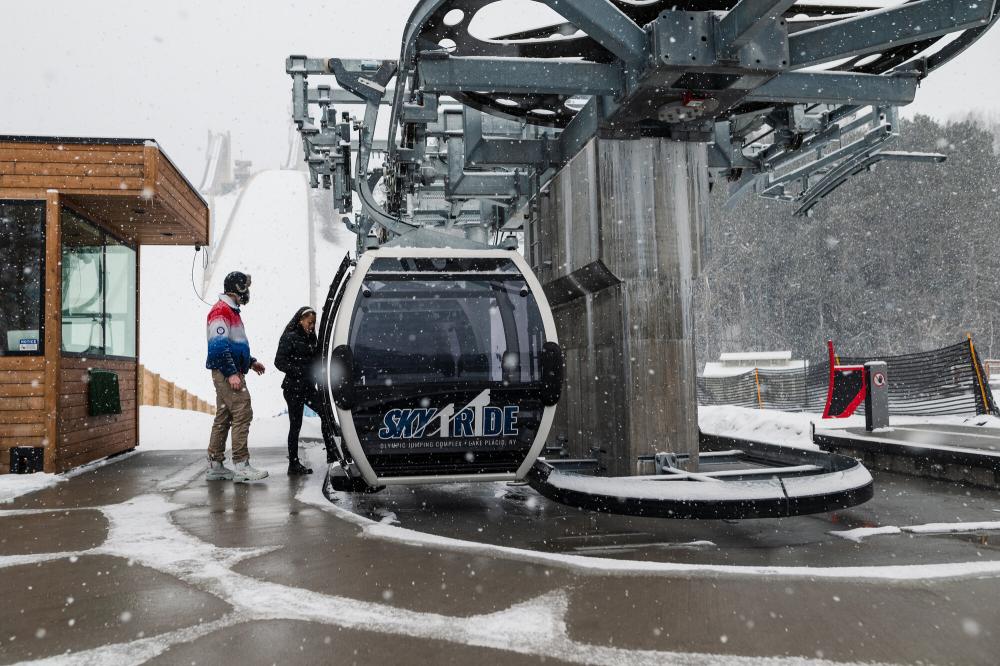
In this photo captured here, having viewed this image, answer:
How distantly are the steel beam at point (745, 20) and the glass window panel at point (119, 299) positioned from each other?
796 centimetres

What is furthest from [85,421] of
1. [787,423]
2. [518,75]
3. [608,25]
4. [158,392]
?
[158,392]

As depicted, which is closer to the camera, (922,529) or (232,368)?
(922,529)

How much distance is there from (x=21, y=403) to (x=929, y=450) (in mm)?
9013

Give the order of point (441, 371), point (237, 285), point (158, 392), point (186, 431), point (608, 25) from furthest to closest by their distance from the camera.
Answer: point (158, 392)
point (186, 431)
point (237, 285)
point (441, 371)
point (608, 25)

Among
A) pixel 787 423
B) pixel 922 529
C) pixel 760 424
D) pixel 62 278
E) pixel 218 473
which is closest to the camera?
pixel 922 529

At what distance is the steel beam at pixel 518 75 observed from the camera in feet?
20.0

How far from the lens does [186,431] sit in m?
14.8

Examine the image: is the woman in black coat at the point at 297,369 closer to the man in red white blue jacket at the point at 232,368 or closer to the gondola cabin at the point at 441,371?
the man in red white blue jacket at the point at 232,368

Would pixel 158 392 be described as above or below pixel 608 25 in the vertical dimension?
below

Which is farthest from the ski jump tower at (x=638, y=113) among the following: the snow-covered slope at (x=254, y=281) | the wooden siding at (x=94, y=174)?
the snow-covered slope at (x=254, y=281)

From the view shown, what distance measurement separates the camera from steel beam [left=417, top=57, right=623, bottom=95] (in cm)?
609

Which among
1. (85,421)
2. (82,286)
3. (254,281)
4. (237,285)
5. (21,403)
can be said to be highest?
(254,281)

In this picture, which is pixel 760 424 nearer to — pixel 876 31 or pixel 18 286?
pixel 876 31

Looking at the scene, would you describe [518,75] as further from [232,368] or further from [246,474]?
[246,474]
